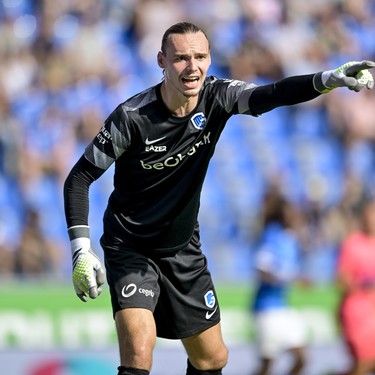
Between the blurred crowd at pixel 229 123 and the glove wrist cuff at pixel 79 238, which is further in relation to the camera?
the blurred crowd at pixel 229 123

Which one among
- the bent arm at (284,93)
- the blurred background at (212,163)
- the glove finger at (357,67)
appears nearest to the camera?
the glove finger at (357,67)

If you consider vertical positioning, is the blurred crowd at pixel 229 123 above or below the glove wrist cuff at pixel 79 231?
above

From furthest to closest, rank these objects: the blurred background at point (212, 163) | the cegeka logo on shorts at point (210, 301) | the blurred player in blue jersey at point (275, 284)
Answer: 1. the blurred background at point (212, 163)
2. the blurred player in blue jersey at point (275, 284)
3. the cegeka logo on shorts at point (210, 301)

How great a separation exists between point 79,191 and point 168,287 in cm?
85

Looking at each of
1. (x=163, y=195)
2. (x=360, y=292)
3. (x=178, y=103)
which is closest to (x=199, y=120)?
(x=178, y=103)

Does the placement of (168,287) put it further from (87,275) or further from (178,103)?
(178,103)

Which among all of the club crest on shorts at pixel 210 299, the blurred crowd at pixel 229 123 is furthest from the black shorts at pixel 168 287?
the blurred crowd at pixel 229 123

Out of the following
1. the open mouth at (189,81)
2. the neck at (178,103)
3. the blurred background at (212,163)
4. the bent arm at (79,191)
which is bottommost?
the bent arm at (79,191)

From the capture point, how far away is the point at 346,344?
10070mm

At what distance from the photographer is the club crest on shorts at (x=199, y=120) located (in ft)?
20.9

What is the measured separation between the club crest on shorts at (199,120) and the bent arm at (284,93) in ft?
1.02

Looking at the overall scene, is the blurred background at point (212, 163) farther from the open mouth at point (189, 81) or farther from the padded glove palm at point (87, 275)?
the padded glove palm at point (87, 275)

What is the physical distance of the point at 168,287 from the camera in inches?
259

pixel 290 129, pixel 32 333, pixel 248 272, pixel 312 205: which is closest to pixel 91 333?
pixel 32 333
